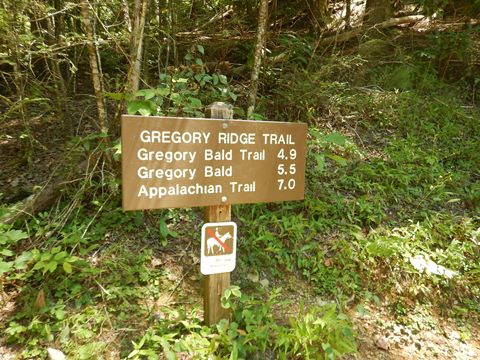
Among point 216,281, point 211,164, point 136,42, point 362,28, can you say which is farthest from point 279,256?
point 362,28

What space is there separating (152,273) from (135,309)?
0.38m

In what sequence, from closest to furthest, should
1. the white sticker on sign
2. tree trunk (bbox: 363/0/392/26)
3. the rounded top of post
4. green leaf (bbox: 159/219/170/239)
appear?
the rounded top of post, the white sticker on sign, green leaf (bbox: 159/219/170/239), tree trunk (bbox: 363/0/392/26)

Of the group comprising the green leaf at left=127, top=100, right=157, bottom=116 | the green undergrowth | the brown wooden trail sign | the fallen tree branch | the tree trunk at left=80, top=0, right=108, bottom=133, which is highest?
the fallen tree branch

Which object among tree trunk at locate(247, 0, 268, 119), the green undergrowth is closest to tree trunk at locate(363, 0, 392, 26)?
the green undergrowth

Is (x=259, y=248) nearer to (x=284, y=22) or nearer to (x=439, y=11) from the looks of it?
(x=284, y=22)

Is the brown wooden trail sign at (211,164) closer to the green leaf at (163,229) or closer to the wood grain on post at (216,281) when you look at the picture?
the wood grain on post at (216,281)

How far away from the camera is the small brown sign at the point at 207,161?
1.87 meters

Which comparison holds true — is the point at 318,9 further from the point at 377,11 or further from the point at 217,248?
the point at 217,248

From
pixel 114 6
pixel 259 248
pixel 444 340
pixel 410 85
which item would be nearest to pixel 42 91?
pixel 114 6

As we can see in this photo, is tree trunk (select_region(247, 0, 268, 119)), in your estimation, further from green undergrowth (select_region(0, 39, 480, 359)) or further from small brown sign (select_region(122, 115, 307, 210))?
small brown sign (select_region(122, 115, 307, 210))

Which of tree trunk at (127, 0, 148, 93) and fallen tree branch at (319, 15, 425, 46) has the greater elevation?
fallen tree branch at (319, 15, 425, 46)

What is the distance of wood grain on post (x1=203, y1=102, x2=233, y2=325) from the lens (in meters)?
2.11

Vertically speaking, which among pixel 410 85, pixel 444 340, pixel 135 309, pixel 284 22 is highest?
pixel 284 22

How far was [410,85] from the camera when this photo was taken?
245 inches
